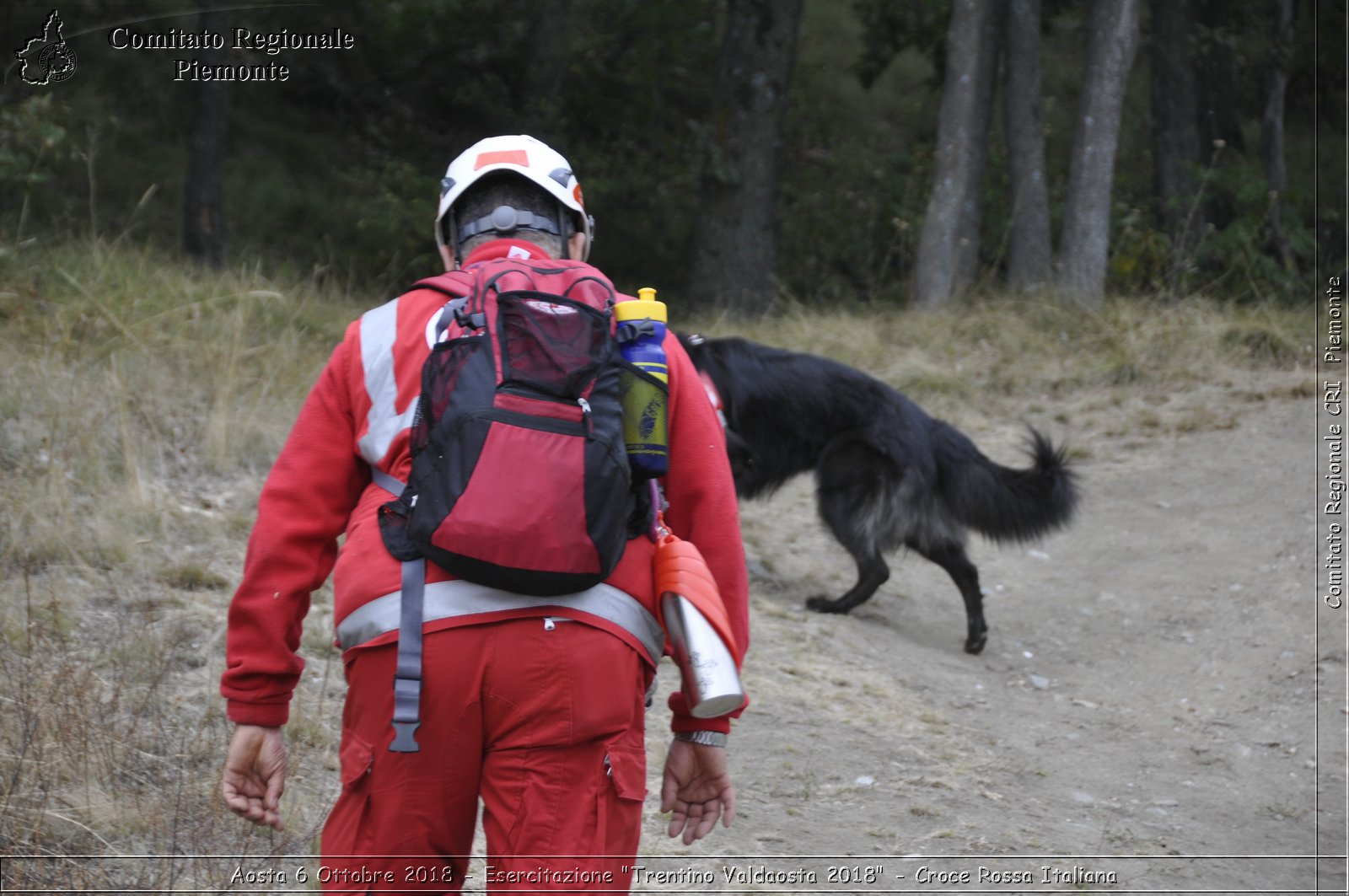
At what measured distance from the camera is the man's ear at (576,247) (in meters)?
2.17

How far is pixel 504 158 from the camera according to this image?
2.06m

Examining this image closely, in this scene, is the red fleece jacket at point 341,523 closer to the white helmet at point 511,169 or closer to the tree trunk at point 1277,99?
the white helmet at point 511,169

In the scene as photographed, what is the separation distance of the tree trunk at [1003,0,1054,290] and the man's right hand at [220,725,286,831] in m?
10.3

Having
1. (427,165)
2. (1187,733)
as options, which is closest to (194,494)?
(1187,733)

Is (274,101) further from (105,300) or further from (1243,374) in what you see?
(1243,374)

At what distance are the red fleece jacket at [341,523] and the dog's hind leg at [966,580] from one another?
427cm

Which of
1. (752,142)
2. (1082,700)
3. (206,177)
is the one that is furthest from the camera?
(752,142)

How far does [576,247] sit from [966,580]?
435 centimetres

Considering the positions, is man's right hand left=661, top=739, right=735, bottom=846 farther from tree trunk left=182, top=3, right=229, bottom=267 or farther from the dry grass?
tree trunk left=182, top=3, right=229, bottom=267

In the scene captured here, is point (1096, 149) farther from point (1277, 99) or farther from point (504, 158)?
point (504, 158)

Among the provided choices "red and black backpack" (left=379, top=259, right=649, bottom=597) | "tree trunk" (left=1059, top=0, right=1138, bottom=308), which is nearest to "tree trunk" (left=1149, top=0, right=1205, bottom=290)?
"tree trunk" (left=1059, top=0, right=1138, bottom=308)

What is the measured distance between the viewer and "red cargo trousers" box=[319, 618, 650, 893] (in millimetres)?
1715

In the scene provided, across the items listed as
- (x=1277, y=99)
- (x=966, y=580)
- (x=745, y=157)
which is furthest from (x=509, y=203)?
(x=1277, y=99)

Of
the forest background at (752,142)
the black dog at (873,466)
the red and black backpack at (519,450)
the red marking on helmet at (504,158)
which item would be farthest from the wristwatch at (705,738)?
the forest background at (752,142)
